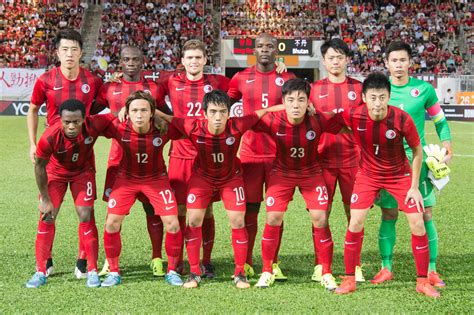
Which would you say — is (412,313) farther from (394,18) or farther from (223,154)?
(394,18)

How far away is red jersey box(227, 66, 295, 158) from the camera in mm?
5730

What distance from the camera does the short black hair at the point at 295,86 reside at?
5191mm

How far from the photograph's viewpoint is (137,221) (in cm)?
→ 838

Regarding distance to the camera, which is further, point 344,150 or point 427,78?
point 427,78

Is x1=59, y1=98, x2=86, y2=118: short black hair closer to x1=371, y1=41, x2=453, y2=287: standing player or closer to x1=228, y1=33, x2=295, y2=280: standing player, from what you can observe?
x1=228, y1=33, x2=295, y2=280: standing player

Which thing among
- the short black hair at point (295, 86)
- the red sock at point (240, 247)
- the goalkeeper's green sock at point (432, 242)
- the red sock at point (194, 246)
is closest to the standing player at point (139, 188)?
the red sock at point (194, 246)

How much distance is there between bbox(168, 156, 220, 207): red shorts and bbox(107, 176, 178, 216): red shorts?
0.32 meters

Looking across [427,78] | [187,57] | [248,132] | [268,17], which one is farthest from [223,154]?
[268,17]

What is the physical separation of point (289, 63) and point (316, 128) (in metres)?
24.5

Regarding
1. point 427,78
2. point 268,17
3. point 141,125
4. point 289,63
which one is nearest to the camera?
point 141,125

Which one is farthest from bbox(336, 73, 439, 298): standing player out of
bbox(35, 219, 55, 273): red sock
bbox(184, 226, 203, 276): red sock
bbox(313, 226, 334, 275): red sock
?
bbox(35, 219, 55, 273): red sock

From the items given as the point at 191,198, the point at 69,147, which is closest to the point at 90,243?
the point at 69,147

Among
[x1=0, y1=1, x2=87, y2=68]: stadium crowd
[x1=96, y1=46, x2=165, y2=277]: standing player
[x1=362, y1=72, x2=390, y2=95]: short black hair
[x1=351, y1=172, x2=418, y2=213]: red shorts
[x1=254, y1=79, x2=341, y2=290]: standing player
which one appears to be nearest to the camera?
[x1=362, y1=72, x2=390, y2=95]: short black hair

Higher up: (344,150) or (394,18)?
(394,18)
